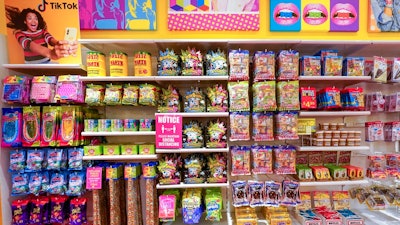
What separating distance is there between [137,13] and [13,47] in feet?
4.28

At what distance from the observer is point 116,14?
8.61 feet

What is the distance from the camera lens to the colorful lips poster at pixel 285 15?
2684mm

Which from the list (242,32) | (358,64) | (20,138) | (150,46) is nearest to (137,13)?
(150,46)

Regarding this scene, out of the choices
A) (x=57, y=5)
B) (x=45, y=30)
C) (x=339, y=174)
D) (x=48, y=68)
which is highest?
(x=57, y=5)

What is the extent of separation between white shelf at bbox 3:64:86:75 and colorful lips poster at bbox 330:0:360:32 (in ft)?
9.29

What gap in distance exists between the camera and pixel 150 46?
8.13 feet

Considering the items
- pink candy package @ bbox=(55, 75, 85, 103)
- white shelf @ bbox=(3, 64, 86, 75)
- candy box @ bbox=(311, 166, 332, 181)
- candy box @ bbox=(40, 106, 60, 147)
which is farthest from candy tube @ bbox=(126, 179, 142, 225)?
candy box @ bbox=(311, 166, 332, 181)

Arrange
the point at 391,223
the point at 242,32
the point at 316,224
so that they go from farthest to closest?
the point at 242,32 → the point at 391,223 → the point at 316,224

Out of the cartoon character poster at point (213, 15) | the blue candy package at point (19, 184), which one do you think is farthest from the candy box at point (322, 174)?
the blue candy package at point (19, 184)

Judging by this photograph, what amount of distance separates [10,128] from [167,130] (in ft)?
5.10

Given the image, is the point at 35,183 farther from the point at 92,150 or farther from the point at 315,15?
the point at 315,15

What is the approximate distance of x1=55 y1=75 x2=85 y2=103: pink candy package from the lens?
2336 millimetres

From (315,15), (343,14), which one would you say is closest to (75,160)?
(315,15)

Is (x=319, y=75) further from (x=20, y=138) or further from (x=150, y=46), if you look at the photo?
(x=20, y=138)
